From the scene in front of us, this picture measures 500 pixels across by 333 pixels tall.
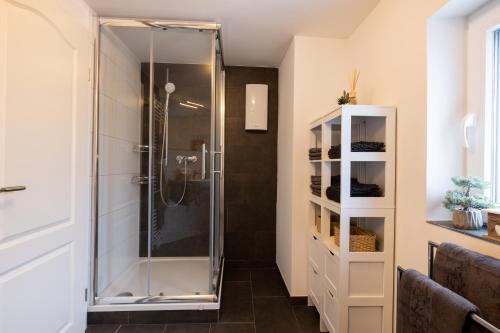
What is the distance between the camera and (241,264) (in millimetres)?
3131

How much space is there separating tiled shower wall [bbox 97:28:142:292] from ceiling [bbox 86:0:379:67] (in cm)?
42

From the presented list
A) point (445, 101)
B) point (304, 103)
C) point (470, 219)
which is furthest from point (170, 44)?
point (470, 219)

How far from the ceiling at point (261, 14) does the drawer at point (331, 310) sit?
1953mm

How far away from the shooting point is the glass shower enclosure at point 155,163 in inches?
85.0

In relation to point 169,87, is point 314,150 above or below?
below

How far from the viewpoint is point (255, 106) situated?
3.02 m

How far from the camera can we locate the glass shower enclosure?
216cm

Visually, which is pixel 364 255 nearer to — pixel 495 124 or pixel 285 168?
pixel 495 124

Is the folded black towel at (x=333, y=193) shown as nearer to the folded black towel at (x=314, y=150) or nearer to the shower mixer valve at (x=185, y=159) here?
the folded black towel at (x=314, y=150)

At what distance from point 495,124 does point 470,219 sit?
1.49ft

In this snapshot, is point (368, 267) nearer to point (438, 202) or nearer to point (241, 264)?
point (438, 202)

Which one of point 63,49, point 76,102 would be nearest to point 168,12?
point 63,49

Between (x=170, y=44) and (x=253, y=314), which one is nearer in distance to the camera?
(x=253, y=314)

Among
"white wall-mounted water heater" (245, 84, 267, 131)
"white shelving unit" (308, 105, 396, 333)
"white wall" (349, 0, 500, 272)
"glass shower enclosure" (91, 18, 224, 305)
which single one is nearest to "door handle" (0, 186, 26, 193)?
"glass shower enclosure" (91, 18, 224, 305)
